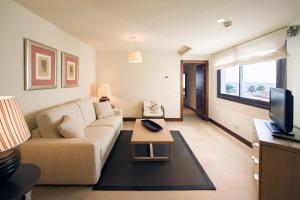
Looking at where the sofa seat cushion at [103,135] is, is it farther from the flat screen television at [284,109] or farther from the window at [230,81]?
the window at [230,81]

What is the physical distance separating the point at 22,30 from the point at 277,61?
396cm

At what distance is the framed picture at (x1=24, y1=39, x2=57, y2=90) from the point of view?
111 inches

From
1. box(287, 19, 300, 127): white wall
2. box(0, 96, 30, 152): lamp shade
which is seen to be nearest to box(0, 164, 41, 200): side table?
box(0, 96, 30, 152): lamp shade

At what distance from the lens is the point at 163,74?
21.5 feet

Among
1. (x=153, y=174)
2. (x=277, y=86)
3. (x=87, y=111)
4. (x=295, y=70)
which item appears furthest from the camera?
(x=87, y=111)

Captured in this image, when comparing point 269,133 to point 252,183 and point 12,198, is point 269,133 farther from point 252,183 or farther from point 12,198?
point 12,198

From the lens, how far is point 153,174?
2.87 meters

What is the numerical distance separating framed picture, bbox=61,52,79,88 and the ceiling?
55 cm

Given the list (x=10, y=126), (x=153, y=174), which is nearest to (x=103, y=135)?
(x=153, y=174)

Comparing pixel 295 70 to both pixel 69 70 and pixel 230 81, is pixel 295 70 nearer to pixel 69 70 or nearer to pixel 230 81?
pixel 230 81

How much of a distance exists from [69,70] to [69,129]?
204 cm

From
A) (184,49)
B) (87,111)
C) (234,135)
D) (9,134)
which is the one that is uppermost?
(184,49)

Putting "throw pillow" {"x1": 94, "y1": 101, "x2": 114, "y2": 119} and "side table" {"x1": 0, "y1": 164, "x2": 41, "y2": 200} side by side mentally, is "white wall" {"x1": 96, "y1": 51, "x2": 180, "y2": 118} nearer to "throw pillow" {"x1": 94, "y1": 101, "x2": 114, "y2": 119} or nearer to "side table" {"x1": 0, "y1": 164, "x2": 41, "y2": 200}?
"throw pillow" {"x1": 94, "y1": 101, "x2": 114, "y2": 119}

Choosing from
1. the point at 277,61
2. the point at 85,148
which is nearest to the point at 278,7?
the point at 277,61
